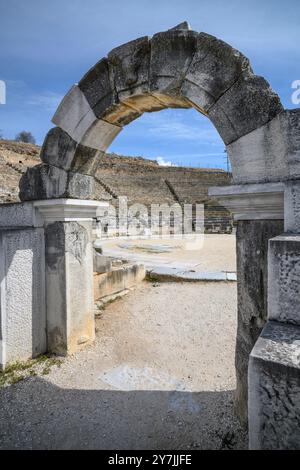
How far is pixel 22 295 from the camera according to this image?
3100 millimetres

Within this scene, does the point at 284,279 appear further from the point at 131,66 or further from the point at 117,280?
the point at 117,280

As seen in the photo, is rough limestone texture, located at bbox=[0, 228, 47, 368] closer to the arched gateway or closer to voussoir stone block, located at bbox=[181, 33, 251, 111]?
the arched gateway

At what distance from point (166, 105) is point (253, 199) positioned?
4.40 ft

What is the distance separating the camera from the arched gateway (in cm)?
117

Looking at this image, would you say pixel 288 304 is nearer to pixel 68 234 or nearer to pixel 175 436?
pixel 175 436

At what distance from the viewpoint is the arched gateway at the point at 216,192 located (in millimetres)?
1174

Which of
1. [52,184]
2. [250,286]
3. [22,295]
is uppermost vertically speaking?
[52,184]

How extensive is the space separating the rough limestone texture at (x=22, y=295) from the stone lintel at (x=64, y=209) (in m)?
0.23

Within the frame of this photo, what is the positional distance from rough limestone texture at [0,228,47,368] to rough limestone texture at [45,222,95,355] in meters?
0.09

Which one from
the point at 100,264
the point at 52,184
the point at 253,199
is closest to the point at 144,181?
the point at 100,264

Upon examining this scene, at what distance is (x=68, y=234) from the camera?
10.7 feet

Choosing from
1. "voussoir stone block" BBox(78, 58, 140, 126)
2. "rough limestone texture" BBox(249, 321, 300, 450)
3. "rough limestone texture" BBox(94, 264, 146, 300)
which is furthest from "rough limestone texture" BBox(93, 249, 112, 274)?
"rough limestone texture" BBox(249, 321, 300, 450)

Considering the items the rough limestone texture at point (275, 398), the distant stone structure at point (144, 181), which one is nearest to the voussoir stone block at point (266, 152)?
the rough limestone texture at point (275, 398)

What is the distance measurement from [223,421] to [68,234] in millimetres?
2254
